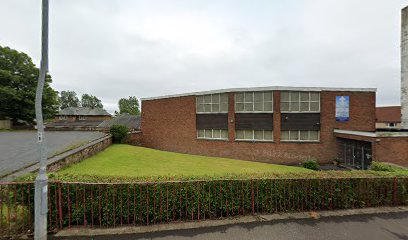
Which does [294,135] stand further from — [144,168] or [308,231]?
[308,231]

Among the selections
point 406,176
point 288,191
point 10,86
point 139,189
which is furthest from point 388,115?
point 10,86

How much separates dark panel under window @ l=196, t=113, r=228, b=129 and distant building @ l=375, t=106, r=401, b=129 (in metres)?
43.8

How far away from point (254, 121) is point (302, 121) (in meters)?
4.86

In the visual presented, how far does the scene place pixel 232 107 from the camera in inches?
796

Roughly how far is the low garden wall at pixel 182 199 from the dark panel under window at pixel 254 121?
44.4ft

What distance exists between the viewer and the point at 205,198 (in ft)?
16.4

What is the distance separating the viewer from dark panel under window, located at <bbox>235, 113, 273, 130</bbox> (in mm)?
19328

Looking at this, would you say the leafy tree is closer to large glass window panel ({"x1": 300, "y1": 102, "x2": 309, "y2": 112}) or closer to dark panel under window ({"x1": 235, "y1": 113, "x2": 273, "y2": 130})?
dark panel under window ({"x1": 235, "y1": 113, "x2": 273, "y2": 130})

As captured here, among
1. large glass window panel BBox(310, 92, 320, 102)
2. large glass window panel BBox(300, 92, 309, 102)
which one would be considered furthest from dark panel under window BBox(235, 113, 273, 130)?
large glass window panel BBox(310, 92, 320, 102)

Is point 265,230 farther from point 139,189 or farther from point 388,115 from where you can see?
point 388,115

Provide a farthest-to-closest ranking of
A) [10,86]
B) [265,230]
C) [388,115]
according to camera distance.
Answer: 1. [388,115]
2. [10,86]
3. [265,230]

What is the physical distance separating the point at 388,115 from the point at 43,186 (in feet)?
208

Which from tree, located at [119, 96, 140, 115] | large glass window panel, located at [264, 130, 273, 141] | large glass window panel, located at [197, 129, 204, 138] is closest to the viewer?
large glass window panel, located at [264, 130, 273, 141]

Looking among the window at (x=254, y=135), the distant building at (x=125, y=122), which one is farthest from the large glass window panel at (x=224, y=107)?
the distant building at (x=125, y=122)
